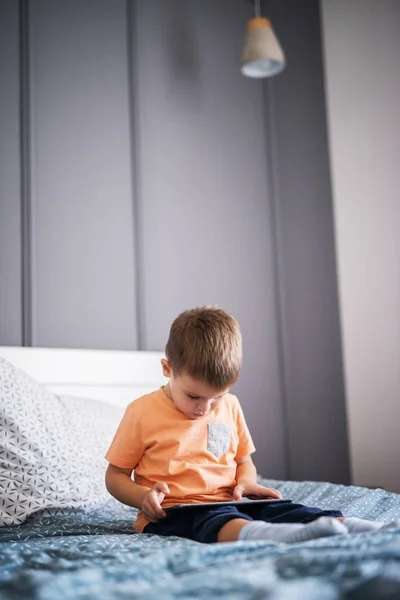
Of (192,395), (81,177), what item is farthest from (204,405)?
(81,177)

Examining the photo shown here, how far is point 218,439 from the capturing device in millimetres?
1681

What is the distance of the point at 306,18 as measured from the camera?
11.9 feet

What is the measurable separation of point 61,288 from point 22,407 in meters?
0.86

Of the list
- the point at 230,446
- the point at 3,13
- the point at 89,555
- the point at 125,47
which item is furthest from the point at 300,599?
the point at 125,47

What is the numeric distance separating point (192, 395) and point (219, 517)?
0.97 feet

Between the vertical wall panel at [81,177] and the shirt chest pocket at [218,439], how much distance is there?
1.12 m

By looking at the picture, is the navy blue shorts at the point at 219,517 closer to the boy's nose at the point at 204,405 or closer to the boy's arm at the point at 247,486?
the boy's arm at the point at 247,486

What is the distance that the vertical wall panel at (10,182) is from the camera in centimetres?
257

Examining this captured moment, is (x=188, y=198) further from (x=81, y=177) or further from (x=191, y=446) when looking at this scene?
(x=191, y=446)

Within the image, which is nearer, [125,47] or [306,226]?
[125,47]

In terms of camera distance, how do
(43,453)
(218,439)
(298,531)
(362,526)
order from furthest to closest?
1. (43,453)
2. (218,439)
3. (362,526)
4. (298,531)

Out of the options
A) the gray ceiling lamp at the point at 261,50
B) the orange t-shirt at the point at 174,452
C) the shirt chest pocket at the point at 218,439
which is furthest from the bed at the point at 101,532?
the gray ceiling lamp at the point at 261,50

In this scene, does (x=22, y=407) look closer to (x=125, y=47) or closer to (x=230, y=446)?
(x=230, y=446)

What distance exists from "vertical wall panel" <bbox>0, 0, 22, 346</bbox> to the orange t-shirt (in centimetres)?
104
